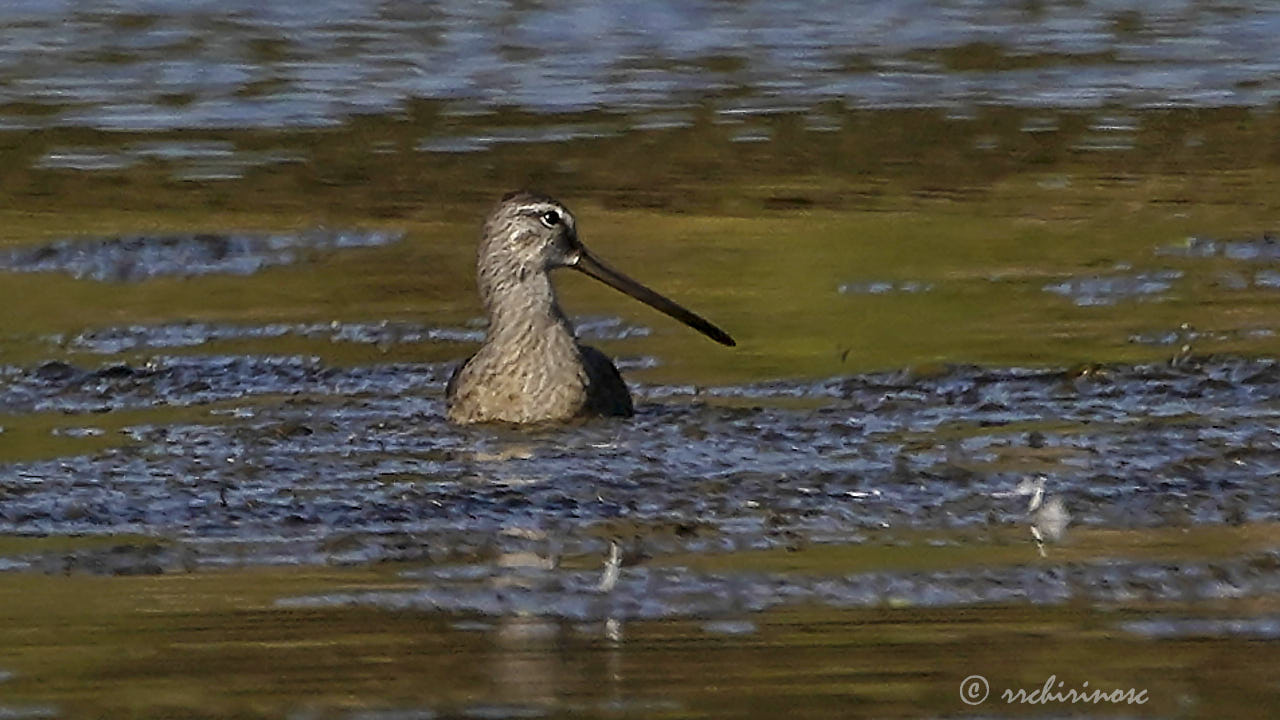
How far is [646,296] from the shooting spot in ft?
38.9

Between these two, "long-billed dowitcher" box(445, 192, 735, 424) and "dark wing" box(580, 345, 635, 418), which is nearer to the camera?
"dark wing" box(580, 345, 635, 418)

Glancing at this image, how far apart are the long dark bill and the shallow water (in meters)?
0.17

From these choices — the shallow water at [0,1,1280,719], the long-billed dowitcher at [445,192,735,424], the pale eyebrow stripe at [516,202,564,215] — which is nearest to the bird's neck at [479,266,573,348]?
the long-billed dowitcher at [445,192,735,424]

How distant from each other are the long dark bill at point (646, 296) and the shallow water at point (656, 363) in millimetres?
172

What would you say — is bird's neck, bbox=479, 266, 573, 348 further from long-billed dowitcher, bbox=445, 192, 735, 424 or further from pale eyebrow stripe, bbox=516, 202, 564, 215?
pale eyebrow stripe, bbox=516, 202, 564, 215

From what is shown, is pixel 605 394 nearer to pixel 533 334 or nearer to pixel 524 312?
pixel 533 334

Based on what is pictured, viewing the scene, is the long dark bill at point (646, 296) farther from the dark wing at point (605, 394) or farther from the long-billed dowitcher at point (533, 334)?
the dark wing at point (605, 394)

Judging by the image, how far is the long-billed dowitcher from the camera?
1105 centimetres

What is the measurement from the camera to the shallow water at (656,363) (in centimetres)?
738

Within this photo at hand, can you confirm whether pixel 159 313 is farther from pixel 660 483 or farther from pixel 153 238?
pixel 660 483

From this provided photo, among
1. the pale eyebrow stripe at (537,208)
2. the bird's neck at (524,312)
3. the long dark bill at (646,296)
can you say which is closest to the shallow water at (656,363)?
the long dark bill at (646,296)

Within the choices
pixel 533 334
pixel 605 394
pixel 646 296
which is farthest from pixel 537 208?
pixel 605 394

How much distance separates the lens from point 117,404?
36.7 ft

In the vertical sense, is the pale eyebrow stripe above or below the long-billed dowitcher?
above
